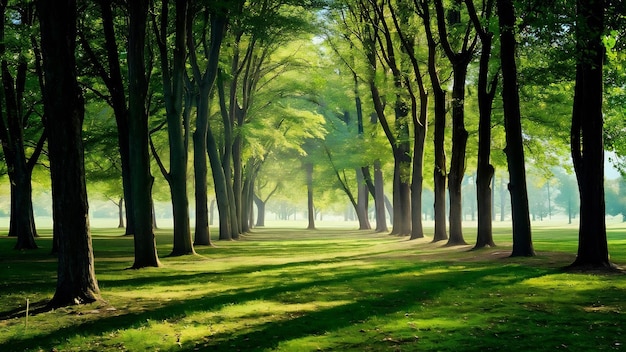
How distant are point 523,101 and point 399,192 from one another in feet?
34.0

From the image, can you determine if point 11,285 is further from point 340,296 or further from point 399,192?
point 399,192

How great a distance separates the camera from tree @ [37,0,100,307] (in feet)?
35.4

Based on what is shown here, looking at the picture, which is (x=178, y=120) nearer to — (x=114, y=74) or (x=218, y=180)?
(x=114, y=74)

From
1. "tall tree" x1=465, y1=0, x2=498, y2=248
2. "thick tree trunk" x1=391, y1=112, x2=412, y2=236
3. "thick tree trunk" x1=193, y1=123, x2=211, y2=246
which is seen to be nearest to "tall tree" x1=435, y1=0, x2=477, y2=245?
"tall tree" x1=465, y1=0, x2=498, y2=248

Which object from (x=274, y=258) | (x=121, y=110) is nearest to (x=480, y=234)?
(x=274, y=258)

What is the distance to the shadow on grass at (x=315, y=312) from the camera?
27.4 feet

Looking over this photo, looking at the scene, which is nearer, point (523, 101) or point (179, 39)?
point (179, 39)

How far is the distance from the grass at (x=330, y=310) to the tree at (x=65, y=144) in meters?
0.78

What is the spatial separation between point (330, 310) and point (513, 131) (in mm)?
11123

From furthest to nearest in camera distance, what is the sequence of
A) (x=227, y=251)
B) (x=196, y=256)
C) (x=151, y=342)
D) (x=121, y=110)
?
(x=227, y=251)
(x=196, y=256)
(x=121, y=110)
(x=151, y=342)

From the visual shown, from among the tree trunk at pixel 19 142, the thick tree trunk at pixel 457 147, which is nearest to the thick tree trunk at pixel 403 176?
the thick tree trunk at pixel 457 147

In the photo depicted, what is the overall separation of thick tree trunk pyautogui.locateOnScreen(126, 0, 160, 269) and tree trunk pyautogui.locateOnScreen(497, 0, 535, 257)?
11136 millimetres

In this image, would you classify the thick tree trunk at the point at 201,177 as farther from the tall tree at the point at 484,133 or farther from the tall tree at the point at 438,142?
the tall tree at the point at 484,133

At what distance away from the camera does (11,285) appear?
1407 cm
